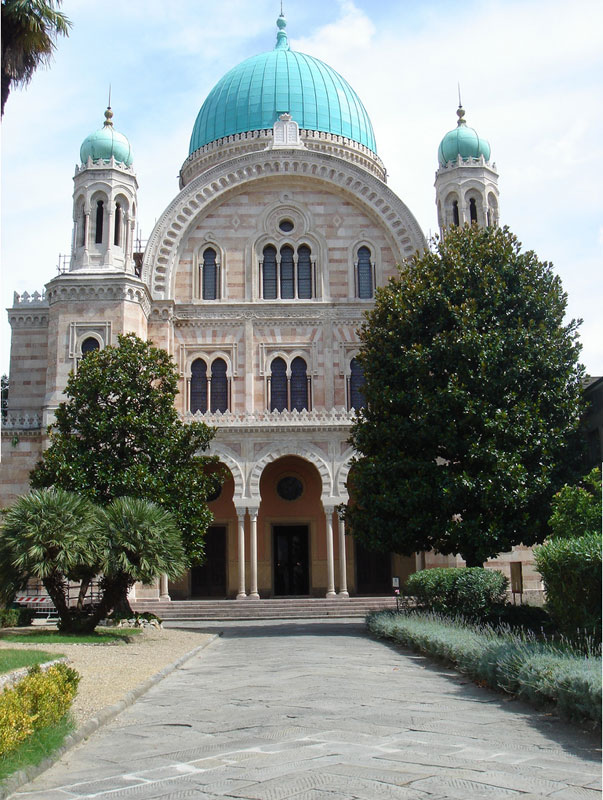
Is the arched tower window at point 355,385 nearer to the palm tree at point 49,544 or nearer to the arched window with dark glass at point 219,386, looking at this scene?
the arched window with dark glass at point 219,386

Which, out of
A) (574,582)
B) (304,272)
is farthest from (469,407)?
(304,272)

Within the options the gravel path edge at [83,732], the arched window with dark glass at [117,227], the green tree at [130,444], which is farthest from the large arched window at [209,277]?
the gravel path edge at [83,732]

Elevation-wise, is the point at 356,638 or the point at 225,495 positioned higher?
the point at 225,495

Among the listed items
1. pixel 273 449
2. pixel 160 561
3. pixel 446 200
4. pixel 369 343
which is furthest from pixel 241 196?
pixel 160 561

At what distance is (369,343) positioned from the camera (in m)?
23.2

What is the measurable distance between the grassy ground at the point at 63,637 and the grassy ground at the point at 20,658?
2.44 m

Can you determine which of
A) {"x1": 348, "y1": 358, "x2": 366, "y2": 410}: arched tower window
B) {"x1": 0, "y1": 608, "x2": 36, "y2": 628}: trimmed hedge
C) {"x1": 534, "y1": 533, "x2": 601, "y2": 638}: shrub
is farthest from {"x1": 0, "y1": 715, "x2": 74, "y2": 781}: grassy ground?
{"x1": 348, "y1": 358, "x2": 366, "y2": 410}: arched tower window

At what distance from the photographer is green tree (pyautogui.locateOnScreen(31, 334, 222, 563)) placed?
23031 millimetres

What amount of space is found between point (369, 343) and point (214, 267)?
13669 millimetres

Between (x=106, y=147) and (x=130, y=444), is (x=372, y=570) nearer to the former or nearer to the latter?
(x=130, y=444)

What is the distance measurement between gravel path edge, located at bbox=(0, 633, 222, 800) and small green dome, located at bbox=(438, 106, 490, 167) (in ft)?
91.4

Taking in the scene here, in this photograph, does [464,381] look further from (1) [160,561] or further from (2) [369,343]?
(1) [160,561]

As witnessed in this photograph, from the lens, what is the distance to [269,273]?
3491 centimetres

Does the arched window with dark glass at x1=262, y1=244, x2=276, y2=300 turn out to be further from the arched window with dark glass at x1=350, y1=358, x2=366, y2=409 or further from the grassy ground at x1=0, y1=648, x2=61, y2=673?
the grassy ground at x1=0, y1=648, x2=61, y2=673
